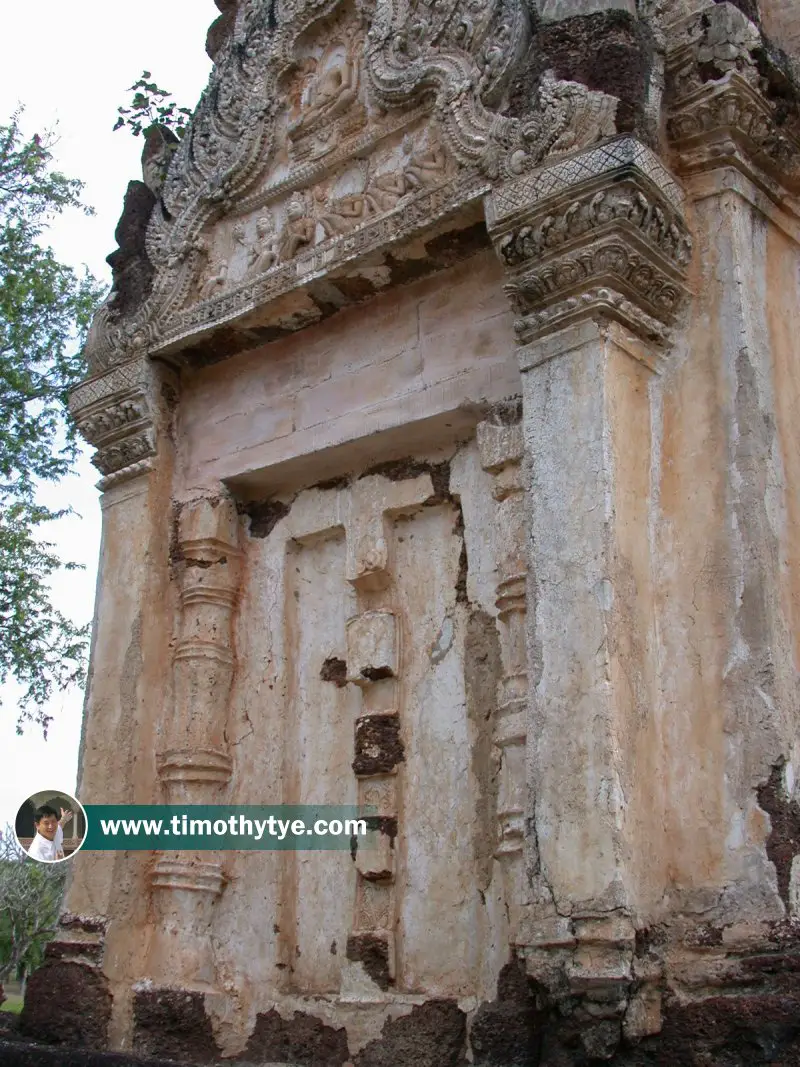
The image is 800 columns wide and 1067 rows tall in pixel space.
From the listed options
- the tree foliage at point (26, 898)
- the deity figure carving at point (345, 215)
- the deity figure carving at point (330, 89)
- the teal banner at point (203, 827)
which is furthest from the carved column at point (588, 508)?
the tree foliage at point (26, 898)

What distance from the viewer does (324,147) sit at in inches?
218

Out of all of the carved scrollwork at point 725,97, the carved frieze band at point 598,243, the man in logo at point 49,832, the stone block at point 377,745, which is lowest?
the man in logo at point 49,832

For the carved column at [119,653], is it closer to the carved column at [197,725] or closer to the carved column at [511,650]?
the carved column at [197,725]

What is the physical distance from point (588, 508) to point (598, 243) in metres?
0.92

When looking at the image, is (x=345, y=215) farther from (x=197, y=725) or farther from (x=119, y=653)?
(x=197, y=725)

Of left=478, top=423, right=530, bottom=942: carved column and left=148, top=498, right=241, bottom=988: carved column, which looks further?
left=148, top=498, right=241, bottom=988: carved column

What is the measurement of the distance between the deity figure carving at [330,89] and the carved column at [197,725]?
1.81 metres

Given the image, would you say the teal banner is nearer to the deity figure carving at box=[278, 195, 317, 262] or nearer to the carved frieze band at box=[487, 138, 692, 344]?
the carved frieze band at box=[487, 138, 692, 344]

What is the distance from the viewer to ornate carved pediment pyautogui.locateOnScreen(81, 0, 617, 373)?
15.5ft

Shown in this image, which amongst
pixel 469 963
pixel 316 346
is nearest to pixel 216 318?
pixel 316 346

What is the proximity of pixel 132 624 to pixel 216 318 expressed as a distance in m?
1.45

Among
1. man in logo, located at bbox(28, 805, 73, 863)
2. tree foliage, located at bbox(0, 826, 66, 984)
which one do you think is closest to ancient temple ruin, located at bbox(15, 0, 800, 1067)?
man in logo, located at bbox(28, 805, 73, 863)

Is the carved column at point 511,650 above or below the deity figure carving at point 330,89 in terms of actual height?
below

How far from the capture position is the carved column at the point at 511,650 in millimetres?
4129
